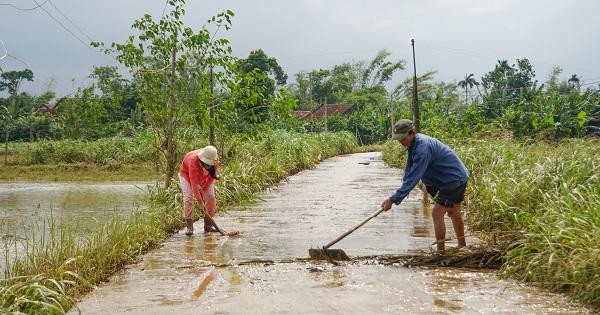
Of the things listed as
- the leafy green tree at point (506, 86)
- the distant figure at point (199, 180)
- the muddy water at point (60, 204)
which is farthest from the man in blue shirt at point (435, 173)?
the leafy green tree at point (506, 86)

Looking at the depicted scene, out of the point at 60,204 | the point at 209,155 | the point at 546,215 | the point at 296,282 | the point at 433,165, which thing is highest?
the point at 209,155

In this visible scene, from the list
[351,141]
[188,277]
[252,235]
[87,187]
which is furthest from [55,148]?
[188,277]

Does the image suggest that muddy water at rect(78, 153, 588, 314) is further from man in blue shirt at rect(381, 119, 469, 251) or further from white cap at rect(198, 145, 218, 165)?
white cap at rect(198, 145, 218, 165)

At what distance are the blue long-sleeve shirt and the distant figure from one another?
2930 millimetres

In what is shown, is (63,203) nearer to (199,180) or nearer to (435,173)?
(199,180)

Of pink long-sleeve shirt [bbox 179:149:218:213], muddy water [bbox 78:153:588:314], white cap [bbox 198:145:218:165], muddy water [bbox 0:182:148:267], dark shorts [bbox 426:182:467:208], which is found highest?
white cap [bbox 198:145:218:165]

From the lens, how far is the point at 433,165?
23.2ft

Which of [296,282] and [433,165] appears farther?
[433,165]

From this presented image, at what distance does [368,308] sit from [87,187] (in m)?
17.2

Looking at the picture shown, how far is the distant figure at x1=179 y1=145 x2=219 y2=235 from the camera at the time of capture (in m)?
8.76

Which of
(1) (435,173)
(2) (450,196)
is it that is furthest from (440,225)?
(1) (435,173)

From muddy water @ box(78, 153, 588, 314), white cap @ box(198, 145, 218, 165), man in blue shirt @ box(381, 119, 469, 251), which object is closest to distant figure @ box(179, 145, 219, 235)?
white cap @ box(198, 145, 218, 165)

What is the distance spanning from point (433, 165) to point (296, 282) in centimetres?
203

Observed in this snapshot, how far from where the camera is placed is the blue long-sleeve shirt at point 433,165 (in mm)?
6797
